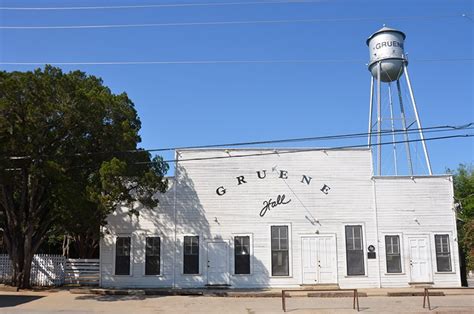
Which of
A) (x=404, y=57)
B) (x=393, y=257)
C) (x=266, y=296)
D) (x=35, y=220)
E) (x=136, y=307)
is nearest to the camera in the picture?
(x=136, y=307)

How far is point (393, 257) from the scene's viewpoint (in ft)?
83.1

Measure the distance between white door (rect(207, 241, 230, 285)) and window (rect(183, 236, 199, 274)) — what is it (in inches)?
24.0

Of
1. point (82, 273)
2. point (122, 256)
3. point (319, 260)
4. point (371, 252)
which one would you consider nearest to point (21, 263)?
point (82, 273)

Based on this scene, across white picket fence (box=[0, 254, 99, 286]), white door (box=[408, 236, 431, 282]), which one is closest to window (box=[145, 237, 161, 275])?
white picket fence (box=[0, 254, 99, 286])

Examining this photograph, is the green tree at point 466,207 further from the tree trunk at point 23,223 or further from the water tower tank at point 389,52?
the tree trunk at point 23,223

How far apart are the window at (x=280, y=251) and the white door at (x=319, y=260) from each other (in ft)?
2.87

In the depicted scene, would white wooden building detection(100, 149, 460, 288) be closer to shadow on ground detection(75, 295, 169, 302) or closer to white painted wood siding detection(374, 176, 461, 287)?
white painted wood siding detection(374, 176, 461, 287)

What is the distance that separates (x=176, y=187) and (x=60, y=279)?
24.5 feet

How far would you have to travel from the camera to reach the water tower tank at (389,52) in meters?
32.2

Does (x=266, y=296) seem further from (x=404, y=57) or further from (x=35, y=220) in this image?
(x=404, y=57)

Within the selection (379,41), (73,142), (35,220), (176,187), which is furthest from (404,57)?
(35,220)

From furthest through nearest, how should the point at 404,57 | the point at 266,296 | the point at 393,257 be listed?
1. the point at 404,57
2. the point at 393,257
3. the point at 266,296

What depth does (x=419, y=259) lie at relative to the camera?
83.1 ft

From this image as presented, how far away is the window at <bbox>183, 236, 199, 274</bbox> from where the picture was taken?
25.4 meters
